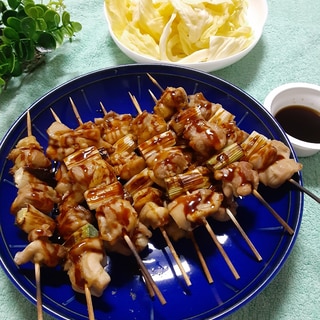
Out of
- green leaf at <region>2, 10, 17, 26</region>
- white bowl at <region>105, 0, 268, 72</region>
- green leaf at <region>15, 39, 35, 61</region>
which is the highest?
green leaf at <region>2, 10, 17, 26</region>

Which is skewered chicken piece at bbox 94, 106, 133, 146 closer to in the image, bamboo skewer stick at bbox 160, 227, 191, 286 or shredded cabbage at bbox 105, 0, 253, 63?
bamboo skewer stick at bbox 160, 227, 191, 286

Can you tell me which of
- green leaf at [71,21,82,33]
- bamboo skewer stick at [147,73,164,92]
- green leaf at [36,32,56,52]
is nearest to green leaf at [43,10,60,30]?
green leaf at [36,32,56,52]

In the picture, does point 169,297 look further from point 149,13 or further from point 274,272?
point 149,13

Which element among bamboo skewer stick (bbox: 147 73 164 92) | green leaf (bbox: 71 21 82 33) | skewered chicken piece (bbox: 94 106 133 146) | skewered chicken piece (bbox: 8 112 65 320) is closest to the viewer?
skewered chicken piece (bbox: 8 112 65 320)

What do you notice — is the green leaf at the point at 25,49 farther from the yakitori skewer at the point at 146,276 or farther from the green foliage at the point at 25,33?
the yakitori skewer at the point at 146,276

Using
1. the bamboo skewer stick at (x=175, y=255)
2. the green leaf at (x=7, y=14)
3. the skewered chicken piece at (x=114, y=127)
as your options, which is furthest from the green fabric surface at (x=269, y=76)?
the skewered chicken piece at (x=114, y=127)

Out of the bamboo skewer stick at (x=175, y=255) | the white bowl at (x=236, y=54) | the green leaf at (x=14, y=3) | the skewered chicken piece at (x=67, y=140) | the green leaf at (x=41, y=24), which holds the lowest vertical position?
the bamboo skewer stick at (x=175, y=255)

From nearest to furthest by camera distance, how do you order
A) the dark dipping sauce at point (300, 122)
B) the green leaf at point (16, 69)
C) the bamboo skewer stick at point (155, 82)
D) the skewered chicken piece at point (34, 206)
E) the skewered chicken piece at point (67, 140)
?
the skewered chicken piece at point (34, 206) < the skewered chicken piece at point (67, 140) < the bamboo skewer stick at point (155, 82) < the dark dipping sauce at point (300, 122) < the green leaf at point (16, 69)

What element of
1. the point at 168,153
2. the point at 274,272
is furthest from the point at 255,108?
the point at 274,272
